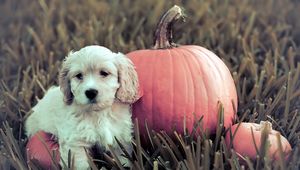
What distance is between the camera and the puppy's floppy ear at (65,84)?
11.5 feet

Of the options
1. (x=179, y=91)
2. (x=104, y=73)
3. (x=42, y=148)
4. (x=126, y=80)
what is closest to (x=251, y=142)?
(x=179, y=91)

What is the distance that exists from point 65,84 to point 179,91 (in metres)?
0.70

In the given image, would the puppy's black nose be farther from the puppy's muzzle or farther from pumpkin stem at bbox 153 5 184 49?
pumpkin stem at bbox 153 5 184 49

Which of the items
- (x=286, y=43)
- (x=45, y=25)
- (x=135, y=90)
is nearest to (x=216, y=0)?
(x=286, y=43)

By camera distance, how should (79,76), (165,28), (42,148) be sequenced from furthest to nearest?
(165,28) < (42,148) < (79,76)

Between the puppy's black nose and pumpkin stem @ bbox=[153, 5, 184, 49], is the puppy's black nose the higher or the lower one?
the lower one

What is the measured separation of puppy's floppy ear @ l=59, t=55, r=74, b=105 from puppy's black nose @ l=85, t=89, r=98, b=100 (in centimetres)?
24

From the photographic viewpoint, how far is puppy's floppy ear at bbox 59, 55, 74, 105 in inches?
137

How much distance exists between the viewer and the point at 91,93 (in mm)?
3293

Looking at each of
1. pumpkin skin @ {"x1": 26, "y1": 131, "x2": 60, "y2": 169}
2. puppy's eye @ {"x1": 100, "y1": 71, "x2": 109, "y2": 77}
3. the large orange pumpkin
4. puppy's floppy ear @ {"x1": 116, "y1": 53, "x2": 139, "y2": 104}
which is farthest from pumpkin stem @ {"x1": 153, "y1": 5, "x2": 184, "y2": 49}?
pumpkin skin @ {"x1": 26, "y1": 131, "x2": 60, "y2": 169}

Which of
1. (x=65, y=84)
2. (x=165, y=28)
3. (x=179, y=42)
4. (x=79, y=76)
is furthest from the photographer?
(x=179, y=42)

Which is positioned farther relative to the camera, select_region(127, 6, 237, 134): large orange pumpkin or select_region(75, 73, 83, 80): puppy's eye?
select_region(127, 6, 237, 134): large orange pumpkin

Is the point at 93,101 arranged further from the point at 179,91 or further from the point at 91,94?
the point at 179,91

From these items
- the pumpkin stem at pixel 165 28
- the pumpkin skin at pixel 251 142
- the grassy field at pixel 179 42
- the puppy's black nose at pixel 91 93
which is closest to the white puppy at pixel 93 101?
the puppy's black nose at pixel 91 93
